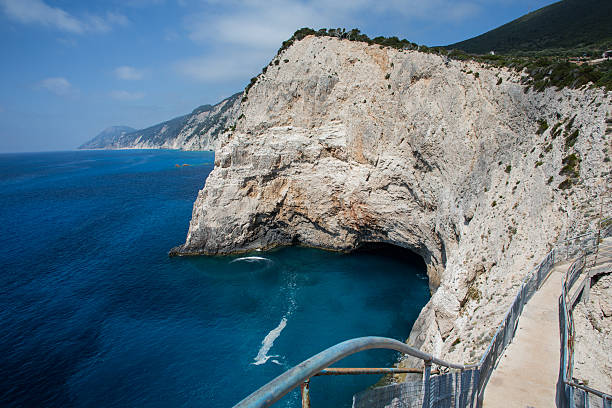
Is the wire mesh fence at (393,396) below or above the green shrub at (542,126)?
below

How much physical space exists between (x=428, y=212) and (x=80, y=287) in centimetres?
3628

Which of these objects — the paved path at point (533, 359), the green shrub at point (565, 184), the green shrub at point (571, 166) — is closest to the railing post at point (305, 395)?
the paved path at point (533, 359)

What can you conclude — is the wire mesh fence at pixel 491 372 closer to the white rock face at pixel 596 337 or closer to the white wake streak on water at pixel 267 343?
the white rock face at pixel 596 337

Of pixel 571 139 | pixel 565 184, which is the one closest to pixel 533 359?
pixel 565 184

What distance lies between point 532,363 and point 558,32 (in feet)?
213

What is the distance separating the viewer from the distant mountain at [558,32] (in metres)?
43.0

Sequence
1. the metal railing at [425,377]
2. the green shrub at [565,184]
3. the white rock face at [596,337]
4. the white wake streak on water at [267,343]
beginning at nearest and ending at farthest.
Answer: the metal railing at [425,377]
the white rock face at [596,337]
the green shrub at [565,184]
the white wake streak on water at [267,343]

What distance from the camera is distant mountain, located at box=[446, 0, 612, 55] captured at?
4300cm

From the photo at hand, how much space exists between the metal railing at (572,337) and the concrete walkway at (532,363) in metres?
0.48

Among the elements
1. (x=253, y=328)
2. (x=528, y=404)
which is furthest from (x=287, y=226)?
(x=528, y=404)

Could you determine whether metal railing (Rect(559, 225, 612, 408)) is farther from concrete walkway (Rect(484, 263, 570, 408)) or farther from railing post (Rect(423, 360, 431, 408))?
railing post (Rect(423, 360, 431, 408))

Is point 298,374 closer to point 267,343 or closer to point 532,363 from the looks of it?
point 532,363

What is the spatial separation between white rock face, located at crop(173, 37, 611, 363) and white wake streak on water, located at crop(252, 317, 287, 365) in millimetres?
10371

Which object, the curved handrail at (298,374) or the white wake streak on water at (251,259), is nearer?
the curved handrail at (298,374)
